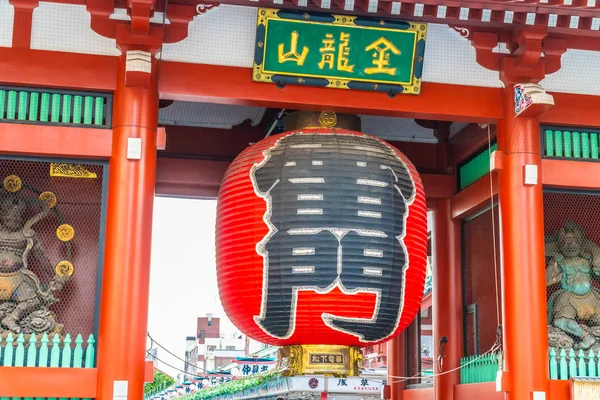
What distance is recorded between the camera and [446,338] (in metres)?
11.0

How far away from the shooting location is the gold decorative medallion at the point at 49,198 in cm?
918

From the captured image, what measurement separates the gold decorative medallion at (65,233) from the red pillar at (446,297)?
190 inches

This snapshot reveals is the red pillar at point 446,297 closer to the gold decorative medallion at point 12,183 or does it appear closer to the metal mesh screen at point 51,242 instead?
the metal mesh screen at point 51,242

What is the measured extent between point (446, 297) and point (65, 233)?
496 cm

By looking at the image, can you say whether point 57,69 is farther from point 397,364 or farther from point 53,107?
point 397,364

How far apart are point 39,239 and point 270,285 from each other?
9.33 feet

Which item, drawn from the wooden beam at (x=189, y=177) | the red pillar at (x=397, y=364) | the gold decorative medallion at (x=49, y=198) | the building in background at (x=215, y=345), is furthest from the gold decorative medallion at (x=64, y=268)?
the building in background at (x=215, y=345)

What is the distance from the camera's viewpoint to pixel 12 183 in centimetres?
910

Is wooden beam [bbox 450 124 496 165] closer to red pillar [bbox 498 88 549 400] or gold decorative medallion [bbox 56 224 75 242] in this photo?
red pillar [bbox 498 88 549 400]

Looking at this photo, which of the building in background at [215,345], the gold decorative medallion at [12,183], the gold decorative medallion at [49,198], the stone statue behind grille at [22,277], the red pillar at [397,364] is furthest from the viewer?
the building in background at [215,345]

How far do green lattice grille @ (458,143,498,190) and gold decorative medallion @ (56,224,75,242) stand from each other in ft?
16.1

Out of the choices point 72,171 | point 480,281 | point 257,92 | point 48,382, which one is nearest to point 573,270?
point 480,281

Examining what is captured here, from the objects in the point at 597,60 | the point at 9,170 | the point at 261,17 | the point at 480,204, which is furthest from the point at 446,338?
the point at 9,170

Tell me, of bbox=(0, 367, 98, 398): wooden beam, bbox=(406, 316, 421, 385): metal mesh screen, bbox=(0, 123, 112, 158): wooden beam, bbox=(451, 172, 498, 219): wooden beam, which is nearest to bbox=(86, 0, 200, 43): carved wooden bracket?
bbox=(0, 123, 112, 158): wooden beam
